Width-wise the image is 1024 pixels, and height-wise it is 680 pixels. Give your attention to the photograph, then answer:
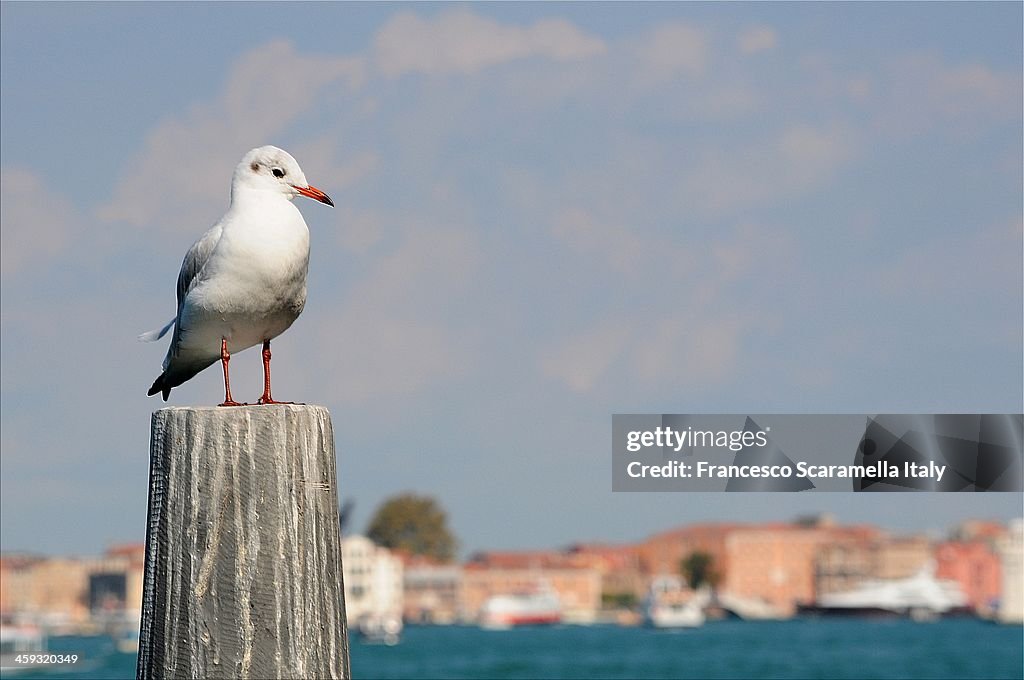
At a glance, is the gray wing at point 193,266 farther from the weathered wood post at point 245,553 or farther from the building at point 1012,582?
the building at point 1012,582

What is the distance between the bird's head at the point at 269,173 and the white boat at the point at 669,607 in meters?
119

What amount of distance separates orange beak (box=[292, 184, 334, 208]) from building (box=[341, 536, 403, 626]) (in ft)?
371

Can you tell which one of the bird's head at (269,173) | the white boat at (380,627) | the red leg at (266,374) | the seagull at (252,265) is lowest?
the white boat at (380,627)

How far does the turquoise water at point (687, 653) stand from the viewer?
230 ft

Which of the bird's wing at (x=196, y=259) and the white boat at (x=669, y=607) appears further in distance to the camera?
the white boat at (x=669, y=607)

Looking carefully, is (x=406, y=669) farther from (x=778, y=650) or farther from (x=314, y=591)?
(x=314, y=591)

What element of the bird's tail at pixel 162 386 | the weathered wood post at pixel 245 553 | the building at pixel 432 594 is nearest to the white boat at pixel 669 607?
the building at pixel 432 594

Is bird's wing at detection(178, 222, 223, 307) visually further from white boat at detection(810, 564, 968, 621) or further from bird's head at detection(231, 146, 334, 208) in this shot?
white boat at detection(810, 564, 968, 621)

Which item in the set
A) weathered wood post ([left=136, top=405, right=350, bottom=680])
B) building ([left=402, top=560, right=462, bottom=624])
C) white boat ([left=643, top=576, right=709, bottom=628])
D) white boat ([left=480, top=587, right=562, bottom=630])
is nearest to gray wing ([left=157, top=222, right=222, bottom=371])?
weathered wood post ([left=136, top=405, right=350, bottom=680])

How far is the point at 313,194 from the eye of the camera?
4.05 meters

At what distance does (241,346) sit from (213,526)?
48.3 inches

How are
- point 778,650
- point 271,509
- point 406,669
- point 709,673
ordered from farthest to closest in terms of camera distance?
point 778,650, point 406,669, point 709,673, point 271,509

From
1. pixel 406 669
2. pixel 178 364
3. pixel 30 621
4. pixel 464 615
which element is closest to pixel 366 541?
pixel 464 615

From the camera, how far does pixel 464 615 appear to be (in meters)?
133
